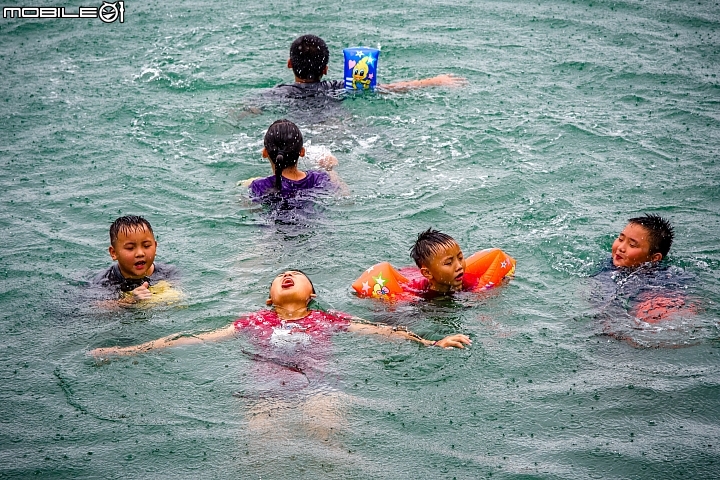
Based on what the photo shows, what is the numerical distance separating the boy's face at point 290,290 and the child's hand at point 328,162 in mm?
3017

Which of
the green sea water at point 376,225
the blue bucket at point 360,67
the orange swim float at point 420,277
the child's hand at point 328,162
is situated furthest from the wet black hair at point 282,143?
the blue bucket at point 360,67

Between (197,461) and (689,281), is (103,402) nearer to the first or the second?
(197,461)

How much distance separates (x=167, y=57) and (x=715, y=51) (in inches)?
330

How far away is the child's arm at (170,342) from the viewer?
7.05 metres

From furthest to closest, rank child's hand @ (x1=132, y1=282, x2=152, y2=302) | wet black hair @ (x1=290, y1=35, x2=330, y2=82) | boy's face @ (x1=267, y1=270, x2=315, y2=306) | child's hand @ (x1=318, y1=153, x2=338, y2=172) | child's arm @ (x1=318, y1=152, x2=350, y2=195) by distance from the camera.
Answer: wet black hair @ (x1=290, y1=35, x2=330, y2=82), child's hand @ (x1=318, y1=153, x2=338, y2=172), child's arm @ (x1=318, y1=152, x2=350, y2=195), child's hand @ (x1=132, y1=282, x2=152, y2=302), boy's face @ (x1=267, y1=270, x2=315, y2=306)

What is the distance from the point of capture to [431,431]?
6293 millimetres

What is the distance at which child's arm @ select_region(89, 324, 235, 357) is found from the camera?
277 inches

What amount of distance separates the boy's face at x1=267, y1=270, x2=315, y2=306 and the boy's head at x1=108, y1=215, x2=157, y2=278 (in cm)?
132

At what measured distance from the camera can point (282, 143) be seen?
29.7 ft

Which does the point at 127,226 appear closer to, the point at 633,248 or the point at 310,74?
the point at 310,74

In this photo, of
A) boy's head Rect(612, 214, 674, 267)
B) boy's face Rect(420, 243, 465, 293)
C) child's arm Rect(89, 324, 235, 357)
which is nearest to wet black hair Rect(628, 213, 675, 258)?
boy's head Rect(612, 214, 674, 267)

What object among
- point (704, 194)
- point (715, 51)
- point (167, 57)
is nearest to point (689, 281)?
point (704, 194)

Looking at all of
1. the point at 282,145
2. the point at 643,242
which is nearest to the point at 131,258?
the point at 282,145

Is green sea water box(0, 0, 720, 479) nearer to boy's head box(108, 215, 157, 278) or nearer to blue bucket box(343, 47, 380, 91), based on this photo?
blue bucket box(343, 47, 380, 91)
